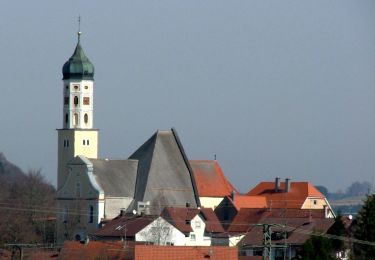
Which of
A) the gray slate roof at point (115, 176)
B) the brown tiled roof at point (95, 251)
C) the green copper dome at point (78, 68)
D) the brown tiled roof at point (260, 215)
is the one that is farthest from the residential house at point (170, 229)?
the green copper dome at point (78, 68)

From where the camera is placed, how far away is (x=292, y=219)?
97688 millimetres

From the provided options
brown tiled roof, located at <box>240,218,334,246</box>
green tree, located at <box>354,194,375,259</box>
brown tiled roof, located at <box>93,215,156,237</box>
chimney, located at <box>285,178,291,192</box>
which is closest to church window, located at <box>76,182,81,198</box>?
brown tiled roof, located at <box>93,215,156,237</box>

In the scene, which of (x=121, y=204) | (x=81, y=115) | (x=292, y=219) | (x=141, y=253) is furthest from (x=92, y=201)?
(x=141, y=253)

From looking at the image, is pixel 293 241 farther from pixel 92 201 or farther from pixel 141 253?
pixel 92 201

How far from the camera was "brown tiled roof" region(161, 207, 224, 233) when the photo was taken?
336 feet

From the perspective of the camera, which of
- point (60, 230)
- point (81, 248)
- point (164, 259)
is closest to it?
point (164, 259)

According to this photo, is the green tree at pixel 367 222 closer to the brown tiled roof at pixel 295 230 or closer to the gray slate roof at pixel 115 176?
the brown tiled roof at pixel 295 230

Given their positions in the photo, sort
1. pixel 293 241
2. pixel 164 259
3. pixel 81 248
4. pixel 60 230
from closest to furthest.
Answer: pixel 164 259 < pixel 81 248 < pixel 293 241 < pixel 60 230

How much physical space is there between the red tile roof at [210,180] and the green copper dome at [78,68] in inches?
327

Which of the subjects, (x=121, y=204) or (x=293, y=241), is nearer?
(x=293, y=241)

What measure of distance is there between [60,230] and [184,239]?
415 inches

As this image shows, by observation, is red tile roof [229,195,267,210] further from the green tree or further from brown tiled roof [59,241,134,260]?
the green tree

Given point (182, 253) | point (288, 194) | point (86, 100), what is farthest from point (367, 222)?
point (288, 194)

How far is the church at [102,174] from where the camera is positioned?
111 meters
